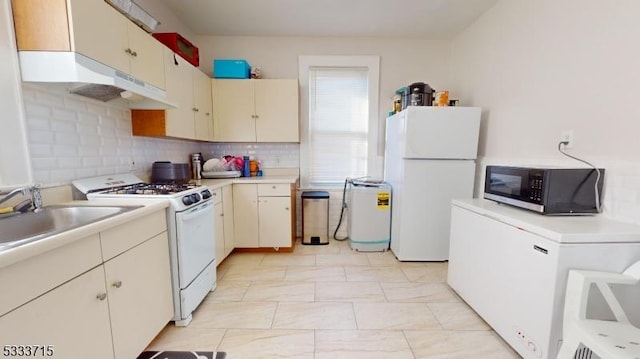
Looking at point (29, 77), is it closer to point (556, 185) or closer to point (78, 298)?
point (78, 298)

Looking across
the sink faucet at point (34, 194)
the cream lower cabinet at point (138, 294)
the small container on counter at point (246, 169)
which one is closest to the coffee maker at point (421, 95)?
the small container on counter at point (246, 169)

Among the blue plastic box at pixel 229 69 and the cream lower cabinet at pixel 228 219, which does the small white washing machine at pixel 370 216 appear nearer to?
the cream lower cabinet at pixel 228 219

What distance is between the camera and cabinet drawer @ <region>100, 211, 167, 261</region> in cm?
115

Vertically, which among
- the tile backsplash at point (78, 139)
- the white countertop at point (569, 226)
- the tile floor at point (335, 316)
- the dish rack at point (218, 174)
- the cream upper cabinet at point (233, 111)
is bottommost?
the tile floor at point (335, 316)

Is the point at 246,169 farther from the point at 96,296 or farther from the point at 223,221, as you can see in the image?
the point at 96,296

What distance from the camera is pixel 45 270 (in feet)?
2.88

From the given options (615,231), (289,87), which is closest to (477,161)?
(615,231)

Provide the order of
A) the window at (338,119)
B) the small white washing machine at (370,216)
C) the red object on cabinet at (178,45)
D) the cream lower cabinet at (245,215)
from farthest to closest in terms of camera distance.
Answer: the window at (338,119) < the small white washing machine at (370,216) < the cream lower cabinet at (245,215) < the red object on cabinet at (178,45)

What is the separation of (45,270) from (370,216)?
2603 millimetres

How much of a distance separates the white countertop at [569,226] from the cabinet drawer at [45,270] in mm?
Result: 2077

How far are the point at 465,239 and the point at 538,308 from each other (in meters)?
0.66

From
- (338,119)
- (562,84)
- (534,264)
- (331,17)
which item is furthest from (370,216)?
(331,17)

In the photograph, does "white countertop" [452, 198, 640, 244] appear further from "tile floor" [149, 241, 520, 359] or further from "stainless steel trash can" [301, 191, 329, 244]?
"stainless steel trash can" [301, 191, 329, 244]

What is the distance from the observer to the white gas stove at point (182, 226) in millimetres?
1621
